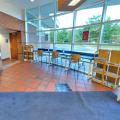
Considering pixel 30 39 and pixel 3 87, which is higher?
pixel 30 39

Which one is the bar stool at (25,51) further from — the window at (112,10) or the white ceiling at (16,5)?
the window at (112,10)

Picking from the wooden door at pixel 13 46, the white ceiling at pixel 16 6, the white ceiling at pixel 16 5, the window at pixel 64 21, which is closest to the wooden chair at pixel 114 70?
the white ceiling at pixel 16 5

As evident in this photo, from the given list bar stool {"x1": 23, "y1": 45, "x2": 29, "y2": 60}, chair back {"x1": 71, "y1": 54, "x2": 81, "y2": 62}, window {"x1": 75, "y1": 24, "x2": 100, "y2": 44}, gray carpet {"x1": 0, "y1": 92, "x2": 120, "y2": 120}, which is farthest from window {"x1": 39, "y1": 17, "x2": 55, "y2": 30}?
gray carpet {"x1": 0, "y1": 92, "x2": 120, "y2": 120}

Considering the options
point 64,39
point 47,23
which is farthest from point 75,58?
point 47,23

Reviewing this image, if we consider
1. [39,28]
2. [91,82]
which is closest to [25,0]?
[39,28]

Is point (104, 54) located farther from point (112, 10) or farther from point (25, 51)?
point (25, 51)

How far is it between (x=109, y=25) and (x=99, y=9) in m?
0.85

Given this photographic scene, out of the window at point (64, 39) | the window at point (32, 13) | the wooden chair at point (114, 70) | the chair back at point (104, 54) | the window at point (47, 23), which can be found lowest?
the wooden chair at point (114, 70)

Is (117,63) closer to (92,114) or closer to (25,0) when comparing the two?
(92,114)

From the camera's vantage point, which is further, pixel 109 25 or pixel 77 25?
pixel 77 25

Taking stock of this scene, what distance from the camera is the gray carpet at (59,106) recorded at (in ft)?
7.36

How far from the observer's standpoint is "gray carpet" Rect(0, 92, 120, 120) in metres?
2.24

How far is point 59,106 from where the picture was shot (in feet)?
8.49

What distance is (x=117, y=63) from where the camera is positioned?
369 centimetres
